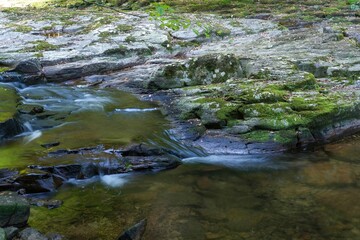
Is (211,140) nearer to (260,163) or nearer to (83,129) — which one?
(260,163)

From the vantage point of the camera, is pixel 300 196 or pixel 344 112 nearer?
pixel 300 196

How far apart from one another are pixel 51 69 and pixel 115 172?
10491 millimetres

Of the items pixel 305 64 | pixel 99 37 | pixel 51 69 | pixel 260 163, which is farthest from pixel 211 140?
pixel 99 37

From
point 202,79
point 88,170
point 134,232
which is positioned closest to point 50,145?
point 88,170

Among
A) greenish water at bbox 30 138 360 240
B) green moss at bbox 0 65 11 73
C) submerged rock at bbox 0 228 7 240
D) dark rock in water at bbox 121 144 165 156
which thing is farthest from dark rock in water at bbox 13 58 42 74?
submerged rock at bbox 0 228 7 240

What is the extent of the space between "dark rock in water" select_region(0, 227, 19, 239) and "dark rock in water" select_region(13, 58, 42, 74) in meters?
12.5

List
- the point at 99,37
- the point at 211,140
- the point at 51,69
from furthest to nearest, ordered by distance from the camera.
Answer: the point at 99,37 < the point at 51,69 < the point at 211,140

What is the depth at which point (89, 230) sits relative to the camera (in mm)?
6062

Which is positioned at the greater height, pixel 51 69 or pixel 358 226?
pixel 51 69

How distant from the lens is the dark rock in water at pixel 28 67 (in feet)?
54.6

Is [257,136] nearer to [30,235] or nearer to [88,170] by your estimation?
[88,170]

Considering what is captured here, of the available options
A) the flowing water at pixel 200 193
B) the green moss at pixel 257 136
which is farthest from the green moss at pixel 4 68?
the green moss at pixel 257 136

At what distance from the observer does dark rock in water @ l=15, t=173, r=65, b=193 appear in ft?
24.0

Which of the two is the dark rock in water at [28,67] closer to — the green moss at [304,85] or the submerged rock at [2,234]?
the green moss at [304,85]
